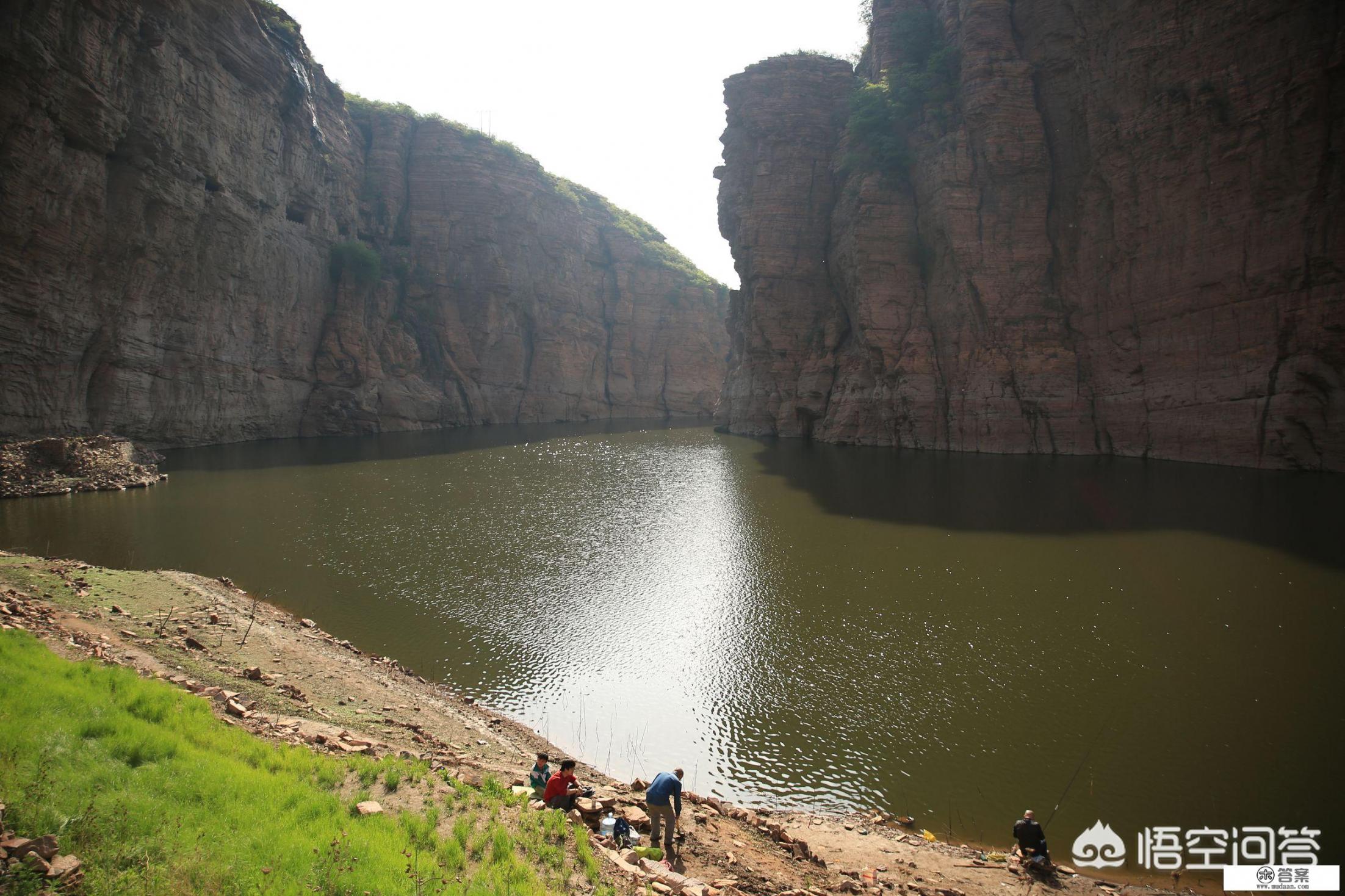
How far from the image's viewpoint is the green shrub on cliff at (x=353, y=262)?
6012 cm

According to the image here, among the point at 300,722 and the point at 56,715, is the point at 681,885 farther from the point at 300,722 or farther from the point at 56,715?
the point at 56,715

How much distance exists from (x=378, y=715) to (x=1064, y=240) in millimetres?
45032

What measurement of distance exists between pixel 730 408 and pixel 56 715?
2355 inches

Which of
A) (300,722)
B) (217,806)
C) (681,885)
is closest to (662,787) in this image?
(681,885)

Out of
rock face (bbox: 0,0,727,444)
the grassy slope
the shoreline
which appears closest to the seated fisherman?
the grassy slope

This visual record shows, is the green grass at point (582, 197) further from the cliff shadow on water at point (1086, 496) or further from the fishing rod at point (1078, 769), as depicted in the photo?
the fishing rod at point (1078, 769)

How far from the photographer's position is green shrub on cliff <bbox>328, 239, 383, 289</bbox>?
60.1 m

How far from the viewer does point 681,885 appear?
5.85 meters

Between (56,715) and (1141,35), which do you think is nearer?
(56,715)

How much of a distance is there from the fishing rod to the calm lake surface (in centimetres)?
6

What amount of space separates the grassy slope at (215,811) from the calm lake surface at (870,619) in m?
3.57

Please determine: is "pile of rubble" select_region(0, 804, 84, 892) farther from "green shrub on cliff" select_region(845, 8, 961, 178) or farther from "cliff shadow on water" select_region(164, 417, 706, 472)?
"green shrub on cliff" select_region(845, 8, 961, 178)

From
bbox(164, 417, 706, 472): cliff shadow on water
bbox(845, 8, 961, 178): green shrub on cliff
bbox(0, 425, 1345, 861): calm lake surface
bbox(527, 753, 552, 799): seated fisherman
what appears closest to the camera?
bbox(527, 753, 552, 799): seated fisherman

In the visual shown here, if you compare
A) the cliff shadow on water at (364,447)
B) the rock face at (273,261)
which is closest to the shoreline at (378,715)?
the cliff shadow on water at (364,447)
